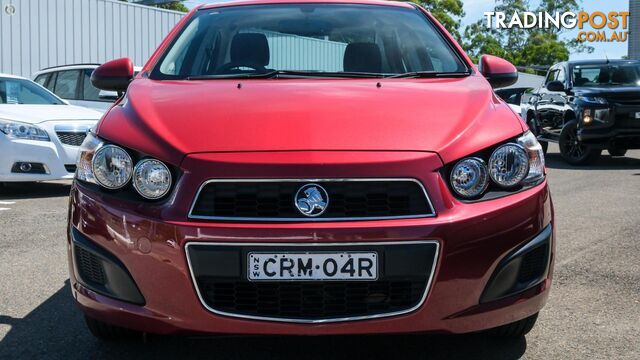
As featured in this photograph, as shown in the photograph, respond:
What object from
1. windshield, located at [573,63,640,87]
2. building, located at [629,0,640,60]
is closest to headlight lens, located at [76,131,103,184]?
windshield, located at [573,63,640,87]

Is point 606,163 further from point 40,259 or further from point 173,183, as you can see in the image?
point 173,183

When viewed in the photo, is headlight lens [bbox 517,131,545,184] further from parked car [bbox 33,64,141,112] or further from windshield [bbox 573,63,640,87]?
windshield [bbox 573,63,640,87]

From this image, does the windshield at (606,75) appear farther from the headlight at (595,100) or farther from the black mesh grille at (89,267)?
the black mesh grille at (89,267)

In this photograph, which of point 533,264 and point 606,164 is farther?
point 606,164

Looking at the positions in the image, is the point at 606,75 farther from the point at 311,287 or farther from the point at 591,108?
the point at 311,287

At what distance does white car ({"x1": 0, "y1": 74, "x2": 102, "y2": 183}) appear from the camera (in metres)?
8.08

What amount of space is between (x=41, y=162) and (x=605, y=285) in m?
5.78

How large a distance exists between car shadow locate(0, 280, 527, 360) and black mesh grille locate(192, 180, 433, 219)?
0.78 meters

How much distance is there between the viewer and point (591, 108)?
11859mm

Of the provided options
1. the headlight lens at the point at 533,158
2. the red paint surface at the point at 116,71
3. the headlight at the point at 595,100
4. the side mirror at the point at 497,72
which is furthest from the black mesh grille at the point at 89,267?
the headlight at the point at 595,100

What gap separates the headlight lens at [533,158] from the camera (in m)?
2.86

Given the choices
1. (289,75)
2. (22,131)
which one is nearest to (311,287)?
(289,75)

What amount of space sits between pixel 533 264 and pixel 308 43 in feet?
6.51

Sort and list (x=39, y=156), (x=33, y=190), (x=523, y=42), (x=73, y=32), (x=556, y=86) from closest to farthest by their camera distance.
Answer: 1. (x=39, y=156)
2. (x=33, y=190)
3. (x=556, y=86)
4. (x=73, y=32)
5. (x=523, y=42)
